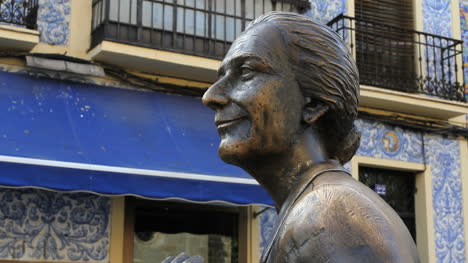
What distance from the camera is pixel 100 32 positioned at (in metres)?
9.65

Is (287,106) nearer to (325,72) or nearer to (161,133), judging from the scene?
(325,72)

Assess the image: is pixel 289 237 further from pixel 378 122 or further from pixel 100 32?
pixel 378 122

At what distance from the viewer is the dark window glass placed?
11.6 meters

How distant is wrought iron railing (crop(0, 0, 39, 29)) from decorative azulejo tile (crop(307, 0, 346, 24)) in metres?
3.92

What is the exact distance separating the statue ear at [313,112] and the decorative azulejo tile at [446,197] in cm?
1012

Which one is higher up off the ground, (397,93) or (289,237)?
(397,93)

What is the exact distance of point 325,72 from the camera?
6.32ft

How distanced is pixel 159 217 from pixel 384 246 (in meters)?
8.37

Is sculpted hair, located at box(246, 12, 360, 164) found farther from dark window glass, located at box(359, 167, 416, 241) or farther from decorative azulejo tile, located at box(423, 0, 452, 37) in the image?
decorative azulejo tile, located at box(423, 0, 452, 37)

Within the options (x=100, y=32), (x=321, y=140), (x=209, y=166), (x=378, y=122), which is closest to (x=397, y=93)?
(x=378, y=122)

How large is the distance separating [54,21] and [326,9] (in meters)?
4.01

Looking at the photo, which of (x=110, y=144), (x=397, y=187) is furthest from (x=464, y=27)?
(x=110, y=144)

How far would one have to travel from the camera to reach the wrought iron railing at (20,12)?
9.28 m

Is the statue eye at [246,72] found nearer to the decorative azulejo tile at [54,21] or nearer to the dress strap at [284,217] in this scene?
the dress strap at [284,217]
